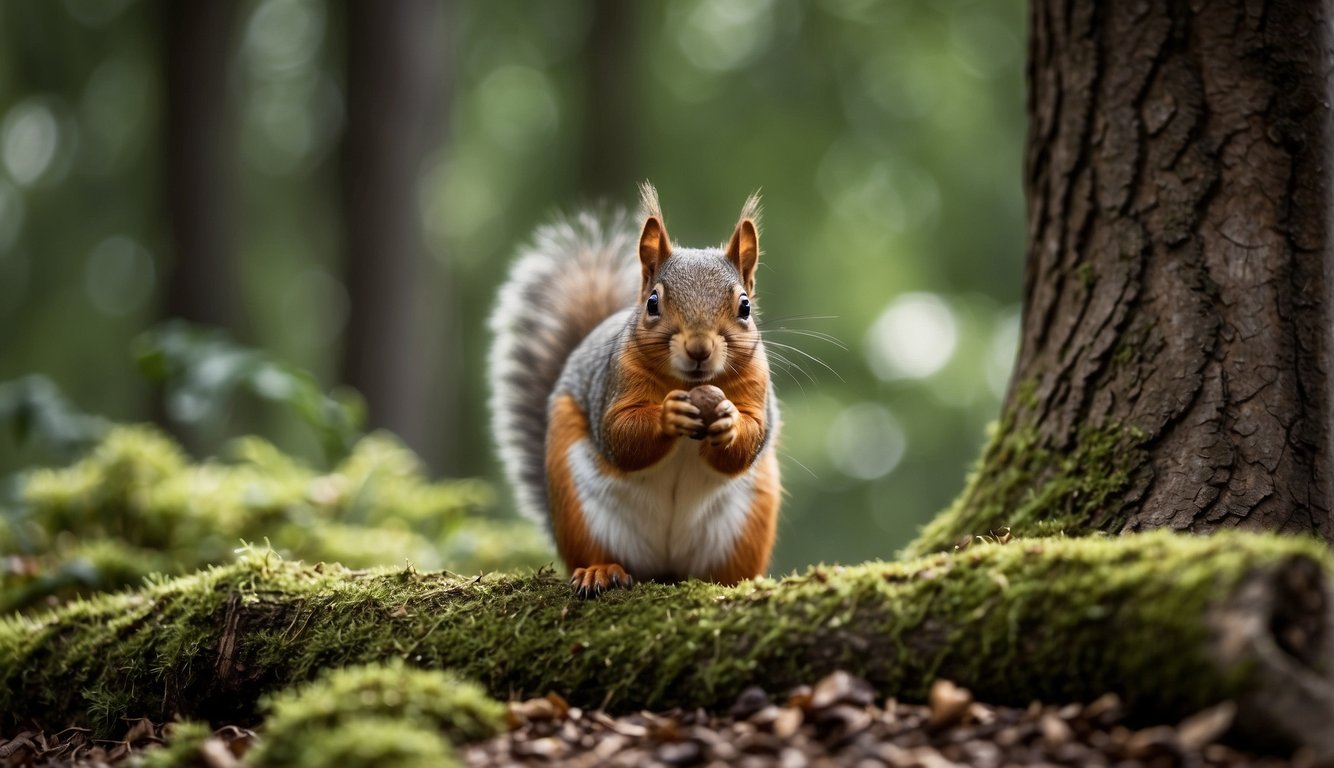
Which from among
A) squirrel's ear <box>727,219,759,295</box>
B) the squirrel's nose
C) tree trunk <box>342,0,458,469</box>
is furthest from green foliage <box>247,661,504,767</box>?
tree trunk <box>342,0,458,469</box>

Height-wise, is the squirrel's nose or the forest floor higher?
the squirrel's nose

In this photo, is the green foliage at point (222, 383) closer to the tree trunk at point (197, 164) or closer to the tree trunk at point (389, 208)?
the tree trunk at point (389, 208)

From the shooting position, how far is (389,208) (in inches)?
280

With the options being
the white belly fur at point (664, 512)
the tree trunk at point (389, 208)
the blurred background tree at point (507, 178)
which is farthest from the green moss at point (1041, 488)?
the tree trunk at point (389, 208)

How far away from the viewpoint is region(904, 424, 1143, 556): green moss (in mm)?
2723

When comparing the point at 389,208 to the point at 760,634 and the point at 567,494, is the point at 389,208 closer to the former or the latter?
the point at 567,494

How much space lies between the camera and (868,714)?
6.31 feet

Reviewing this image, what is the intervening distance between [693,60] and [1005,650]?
7757mm

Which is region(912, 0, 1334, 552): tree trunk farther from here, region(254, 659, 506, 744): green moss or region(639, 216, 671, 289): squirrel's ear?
region(254, 659, 506, 744): green moss

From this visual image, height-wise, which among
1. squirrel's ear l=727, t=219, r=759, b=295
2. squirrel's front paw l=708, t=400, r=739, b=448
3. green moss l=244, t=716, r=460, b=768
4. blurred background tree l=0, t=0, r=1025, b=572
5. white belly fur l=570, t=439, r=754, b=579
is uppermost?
blurred background tree l=0, t=0, r=1025, b=572

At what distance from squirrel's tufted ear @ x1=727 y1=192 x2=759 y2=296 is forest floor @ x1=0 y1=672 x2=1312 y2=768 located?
3.81ft

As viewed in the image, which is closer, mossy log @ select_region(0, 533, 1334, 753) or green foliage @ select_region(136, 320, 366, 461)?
mossy log @ select_region(0, 533, 1334, 753)

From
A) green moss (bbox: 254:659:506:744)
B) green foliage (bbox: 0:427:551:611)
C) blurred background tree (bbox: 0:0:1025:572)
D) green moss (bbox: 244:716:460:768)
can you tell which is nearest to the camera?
green moss (bbox: 244:716:460:768)

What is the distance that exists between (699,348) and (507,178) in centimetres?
698
